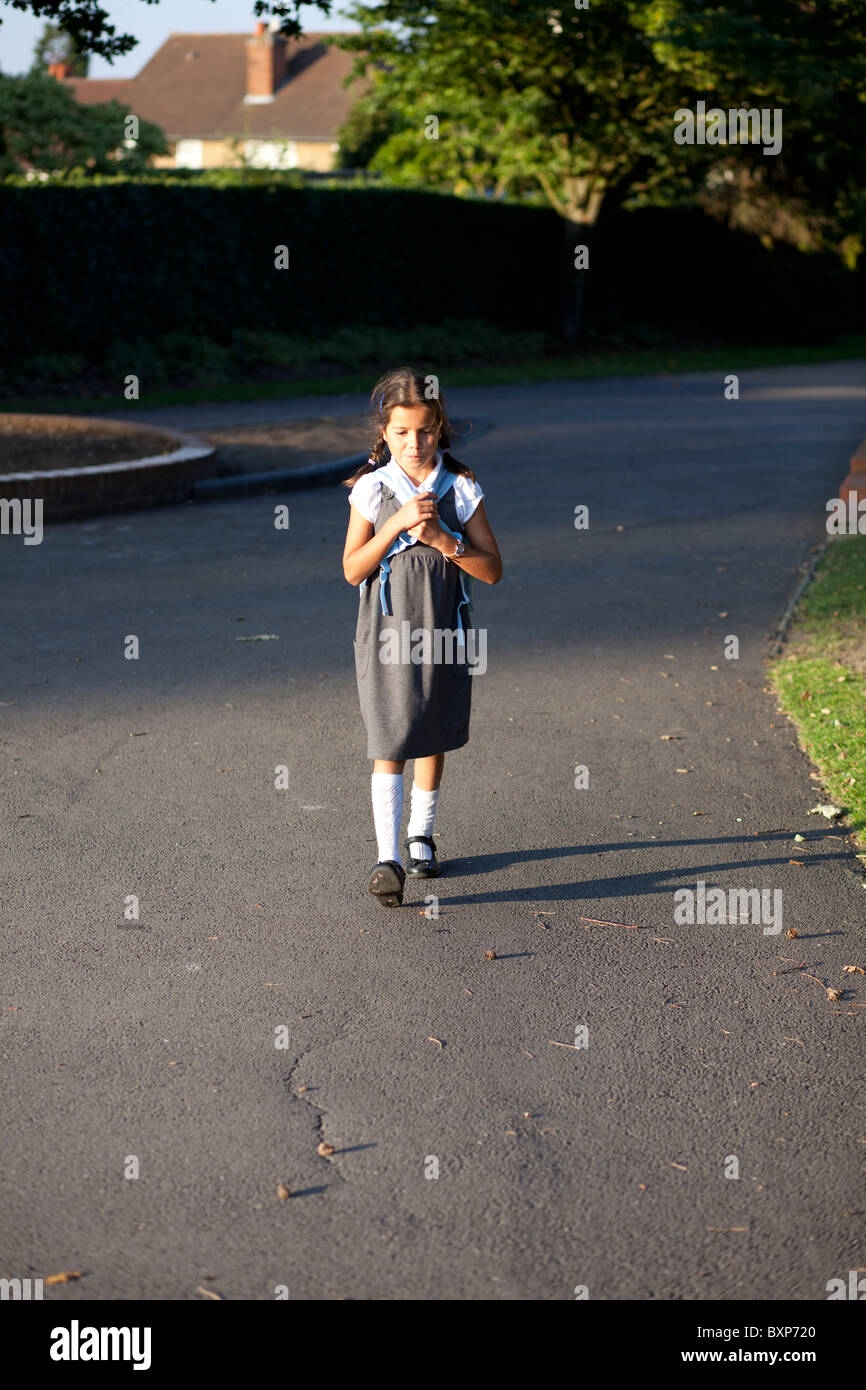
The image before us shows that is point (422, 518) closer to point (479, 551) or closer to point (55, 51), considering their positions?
point (479, 551)

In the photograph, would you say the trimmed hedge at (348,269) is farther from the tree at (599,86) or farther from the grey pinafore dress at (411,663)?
the grey pinafore dress at (411,663)

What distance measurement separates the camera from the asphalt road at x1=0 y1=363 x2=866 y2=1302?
9.46ft

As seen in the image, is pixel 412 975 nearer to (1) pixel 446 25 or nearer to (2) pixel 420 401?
(2) pixel 420 401

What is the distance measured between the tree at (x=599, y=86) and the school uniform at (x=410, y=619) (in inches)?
966

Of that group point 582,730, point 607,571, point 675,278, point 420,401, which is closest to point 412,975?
point 420,401

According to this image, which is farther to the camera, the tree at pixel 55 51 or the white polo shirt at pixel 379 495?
the tree at pixel 55 51

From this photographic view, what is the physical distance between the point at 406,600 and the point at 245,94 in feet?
267

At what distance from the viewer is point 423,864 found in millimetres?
4781

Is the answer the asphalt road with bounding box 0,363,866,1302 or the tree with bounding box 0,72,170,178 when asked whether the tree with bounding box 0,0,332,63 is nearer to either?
the asphalt road with bounding box 0,363,866,1302

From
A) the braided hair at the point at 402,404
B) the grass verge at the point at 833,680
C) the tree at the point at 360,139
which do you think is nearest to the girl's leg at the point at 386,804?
the braided hair at the point at 402,404

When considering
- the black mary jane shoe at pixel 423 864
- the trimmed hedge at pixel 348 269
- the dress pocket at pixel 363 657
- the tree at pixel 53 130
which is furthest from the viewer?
the tree at pixel 53 130

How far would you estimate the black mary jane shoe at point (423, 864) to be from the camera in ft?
15.7

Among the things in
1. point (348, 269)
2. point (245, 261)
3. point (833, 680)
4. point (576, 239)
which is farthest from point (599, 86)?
point (833, 680)

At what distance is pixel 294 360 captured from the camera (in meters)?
23.7
